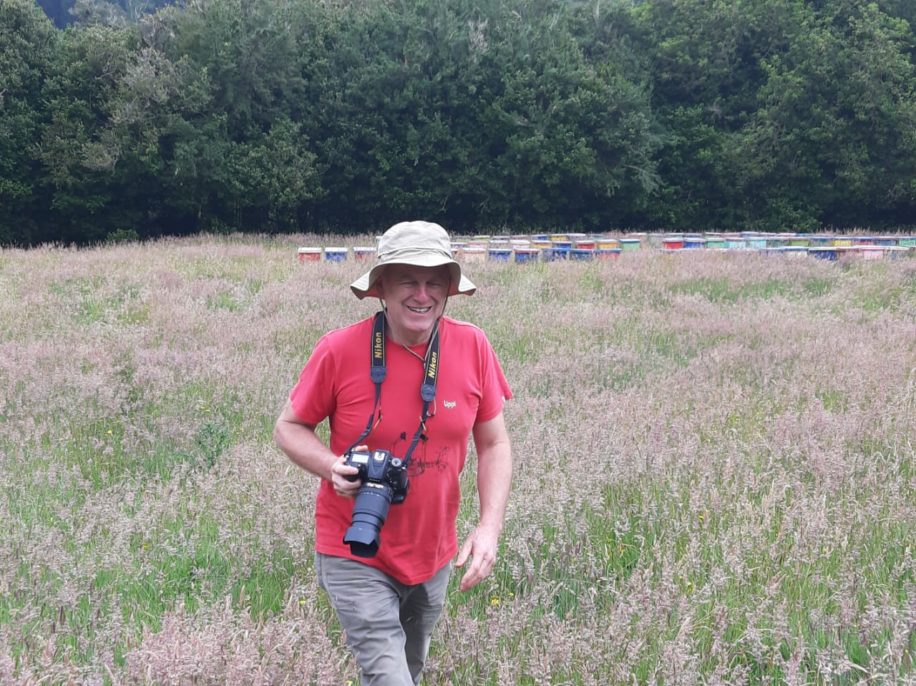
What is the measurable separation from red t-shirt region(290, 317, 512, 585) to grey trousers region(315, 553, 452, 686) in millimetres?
52

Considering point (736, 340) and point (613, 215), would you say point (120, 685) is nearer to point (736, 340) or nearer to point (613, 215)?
point (736, 340)

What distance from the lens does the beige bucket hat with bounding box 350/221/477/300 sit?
2.70m

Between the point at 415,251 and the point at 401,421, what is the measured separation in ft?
1.80

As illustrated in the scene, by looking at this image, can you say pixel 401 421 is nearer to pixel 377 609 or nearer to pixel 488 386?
pixel 488 386

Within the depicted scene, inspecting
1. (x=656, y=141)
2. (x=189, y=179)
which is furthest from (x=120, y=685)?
(x=656, y=141)

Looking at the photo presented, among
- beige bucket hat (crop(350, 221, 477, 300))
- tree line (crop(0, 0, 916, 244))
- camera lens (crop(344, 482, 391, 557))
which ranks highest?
tree line (crop(0, 0, 916, 244))

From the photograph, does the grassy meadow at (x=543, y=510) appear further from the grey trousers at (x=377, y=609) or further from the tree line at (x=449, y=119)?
the tree line at (x=449, y=119)

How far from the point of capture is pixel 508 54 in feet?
115

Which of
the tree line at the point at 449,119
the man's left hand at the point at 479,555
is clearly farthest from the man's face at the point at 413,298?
the tree line at the point at 449,119

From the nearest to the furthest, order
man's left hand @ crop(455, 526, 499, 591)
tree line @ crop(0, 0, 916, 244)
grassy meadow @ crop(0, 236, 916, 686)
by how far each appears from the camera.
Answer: man's left hand @ crop(455, 526, 499, 591) → grassy meadow @ crop(0, 236, 916, 686) → tree line @ crop(0, 0, 916, 244)

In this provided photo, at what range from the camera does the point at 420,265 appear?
107 inches

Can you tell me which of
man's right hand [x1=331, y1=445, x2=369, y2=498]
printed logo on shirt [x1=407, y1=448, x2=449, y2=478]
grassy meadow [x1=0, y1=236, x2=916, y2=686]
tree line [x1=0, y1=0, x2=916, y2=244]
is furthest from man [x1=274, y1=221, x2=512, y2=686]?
tree line [x1=0, y1=0, x2=916, y2=244]

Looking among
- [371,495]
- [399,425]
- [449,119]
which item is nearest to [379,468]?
[371,495]

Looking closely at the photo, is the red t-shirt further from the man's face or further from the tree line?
the tree line
